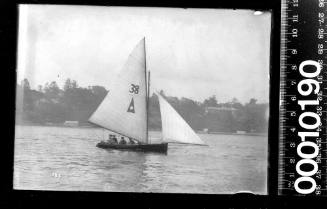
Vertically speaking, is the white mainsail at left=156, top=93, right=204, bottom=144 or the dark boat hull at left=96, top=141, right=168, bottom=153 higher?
the white mainsail at left=156, top=93, right=204, bottom=144

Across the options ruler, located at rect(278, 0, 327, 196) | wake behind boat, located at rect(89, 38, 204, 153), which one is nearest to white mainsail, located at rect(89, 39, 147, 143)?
wake behind boat, located at rect(89, 38, 204, 153)

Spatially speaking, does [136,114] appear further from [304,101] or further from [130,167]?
[304,101]

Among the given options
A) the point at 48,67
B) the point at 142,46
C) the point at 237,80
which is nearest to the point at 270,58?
the point at 237,80

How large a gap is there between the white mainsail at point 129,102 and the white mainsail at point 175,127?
0.25 ft

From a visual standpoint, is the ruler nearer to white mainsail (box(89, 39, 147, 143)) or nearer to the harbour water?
the harbour water

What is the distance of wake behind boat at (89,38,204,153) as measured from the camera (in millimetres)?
1719

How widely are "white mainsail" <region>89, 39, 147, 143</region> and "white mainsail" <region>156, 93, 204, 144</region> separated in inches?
3.0

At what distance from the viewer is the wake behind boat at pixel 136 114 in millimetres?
1719

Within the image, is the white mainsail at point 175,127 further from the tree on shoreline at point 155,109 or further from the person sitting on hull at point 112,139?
the person sitting on hull at point 112,139

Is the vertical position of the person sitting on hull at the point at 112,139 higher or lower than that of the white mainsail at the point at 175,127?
lower

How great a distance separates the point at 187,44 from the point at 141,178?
549mm

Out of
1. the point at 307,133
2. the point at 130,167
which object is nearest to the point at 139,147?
the point at 130,167

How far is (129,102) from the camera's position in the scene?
5.78 ft

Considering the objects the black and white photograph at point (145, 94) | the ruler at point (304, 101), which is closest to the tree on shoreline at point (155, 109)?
the black and white photograph at point (145, 94)
